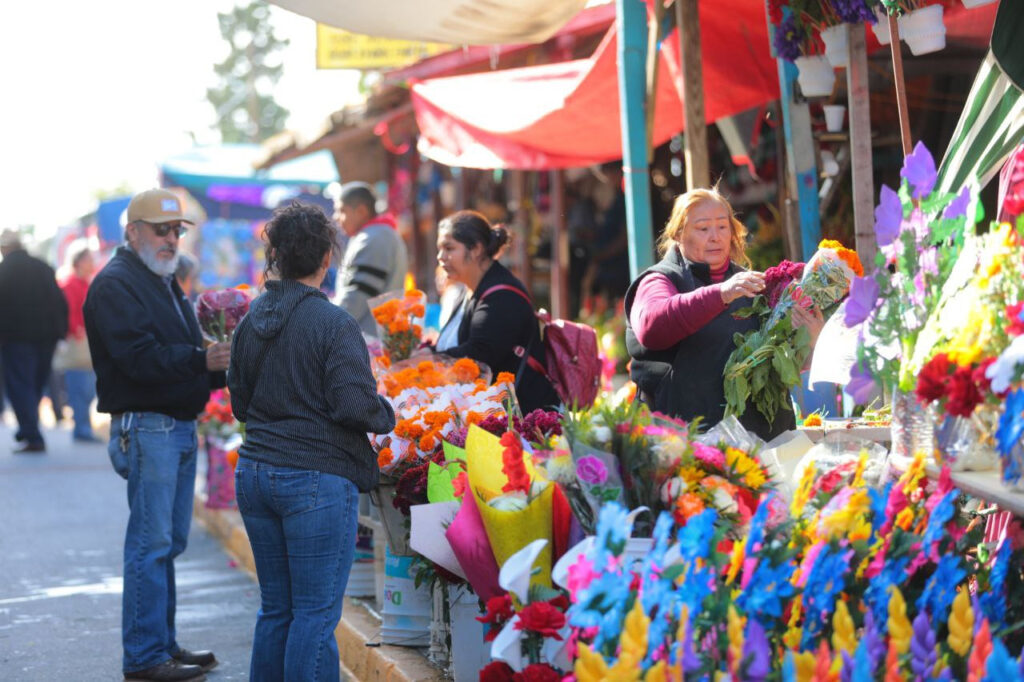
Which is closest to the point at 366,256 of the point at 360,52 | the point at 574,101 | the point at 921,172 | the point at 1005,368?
the point at 574,101

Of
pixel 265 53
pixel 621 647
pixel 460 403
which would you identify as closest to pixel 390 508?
pixel 460 403

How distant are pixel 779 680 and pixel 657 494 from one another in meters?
0.69

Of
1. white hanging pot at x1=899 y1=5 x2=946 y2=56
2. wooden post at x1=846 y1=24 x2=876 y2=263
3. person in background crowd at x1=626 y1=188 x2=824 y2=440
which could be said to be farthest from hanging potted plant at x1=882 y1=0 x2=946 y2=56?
person in background crowd at x1=626 y1=188 x2=824 y2=440

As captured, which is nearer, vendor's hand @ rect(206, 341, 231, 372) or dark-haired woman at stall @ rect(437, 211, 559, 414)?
vendor's hand @ rect(206, 341, 231, 372)

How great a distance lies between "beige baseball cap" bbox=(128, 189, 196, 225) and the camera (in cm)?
504

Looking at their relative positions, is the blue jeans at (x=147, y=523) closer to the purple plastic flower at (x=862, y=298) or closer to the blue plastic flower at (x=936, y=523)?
the purple plastic flower at (x=862, y=298)

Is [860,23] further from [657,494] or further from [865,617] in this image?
[865,617]

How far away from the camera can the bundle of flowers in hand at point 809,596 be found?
2.66m

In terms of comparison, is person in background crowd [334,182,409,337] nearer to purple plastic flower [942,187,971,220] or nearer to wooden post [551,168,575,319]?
wooden post [551,168,575,319]

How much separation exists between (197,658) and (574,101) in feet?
11.1

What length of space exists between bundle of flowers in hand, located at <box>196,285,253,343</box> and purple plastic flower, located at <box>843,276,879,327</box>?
9.39 ft

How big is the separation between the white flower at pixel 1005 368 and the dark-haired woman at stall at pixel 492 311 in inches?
113

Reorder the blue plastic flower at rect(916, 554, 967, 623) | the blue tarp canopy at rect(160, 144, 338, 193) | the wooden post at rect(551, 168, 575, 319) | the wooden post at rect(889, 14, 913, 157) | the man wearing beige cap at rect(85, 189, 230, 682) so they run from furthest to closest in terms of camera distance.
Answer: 1. the blue tarp canopy at rect(160, 144, 338, 193)
2. the wooden post at rect(551, 168, 575, 319)
3. the man wearing beige cap at rect(85, 189, 230, 682)
4. the wooden post at rect(889, 14, 913, 157)
5. the blue plastic flower at rect(916, 554, 967, 623)

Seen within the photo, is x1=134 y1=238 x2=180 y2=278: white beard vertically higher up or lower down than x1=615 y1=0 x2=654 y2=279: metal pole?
lower down
